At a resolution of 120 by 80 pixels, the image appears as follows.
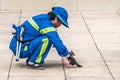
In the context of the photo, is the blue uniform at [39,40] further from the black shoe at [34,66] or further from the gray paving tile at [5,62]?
the gray paving tile at [5,62]

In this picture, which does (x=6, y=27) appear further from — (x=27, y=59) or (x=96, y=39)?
(x=27, y=59)

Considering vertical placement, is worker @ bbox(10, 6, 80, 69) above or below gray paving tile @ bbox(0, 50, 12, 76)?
above

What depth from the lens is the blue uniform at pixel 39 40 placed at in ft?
22.3

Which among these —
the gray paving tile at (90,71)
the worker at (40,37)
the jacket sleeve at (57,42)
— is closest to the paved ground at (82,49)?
the gray paving tile at (90,71)

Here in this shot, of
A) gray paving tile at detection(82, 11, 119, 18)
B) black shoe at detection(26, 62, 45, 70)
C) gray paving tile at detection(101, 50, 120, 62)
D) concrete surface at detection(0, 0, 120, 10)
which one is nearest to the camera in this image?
black shoe at detection(26, 62, 45, 70)

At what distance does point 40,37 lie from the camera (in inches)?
272

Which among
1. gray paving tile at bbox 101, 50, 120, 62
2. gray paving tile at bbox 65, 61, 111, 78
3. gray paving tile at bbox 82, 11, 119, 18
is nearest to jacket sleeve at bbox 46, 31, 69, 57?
gray paving tile at bbox 65, 61, 111, 78

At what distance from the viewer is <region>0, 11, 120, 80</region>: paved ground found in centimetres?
671

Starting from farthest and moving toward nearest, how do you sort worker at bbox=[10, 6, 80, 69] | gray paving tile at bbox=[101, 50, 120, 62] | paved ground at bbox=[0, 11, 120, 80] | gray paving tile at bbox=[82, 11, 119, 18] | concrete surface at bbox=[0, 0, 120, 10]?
concrete surface at bbox=[0, 0, 120, 10] < gray paving tile at bbox=[82, 11, 119, 18] < gray paving tile at bbox=[101, 50, 120, 62] < worker at bbox=[10, 6, 80, 69] < paved ground at bbox=[0, 11, 120, 80]

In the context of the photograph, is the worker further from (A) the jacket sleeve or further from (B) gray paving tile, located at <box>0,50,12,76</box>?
(B) gray paving tile, located at <box>0,50,12,76</box>

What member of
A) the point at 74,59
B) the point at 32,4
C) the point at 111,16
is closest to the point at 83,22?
the point at 111,16

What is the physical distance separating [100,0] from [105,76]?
5.63 metres

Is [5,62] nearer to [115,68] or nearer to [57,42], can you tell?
[57,42]

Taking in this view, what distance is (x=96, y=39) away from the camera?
8.91 meters
